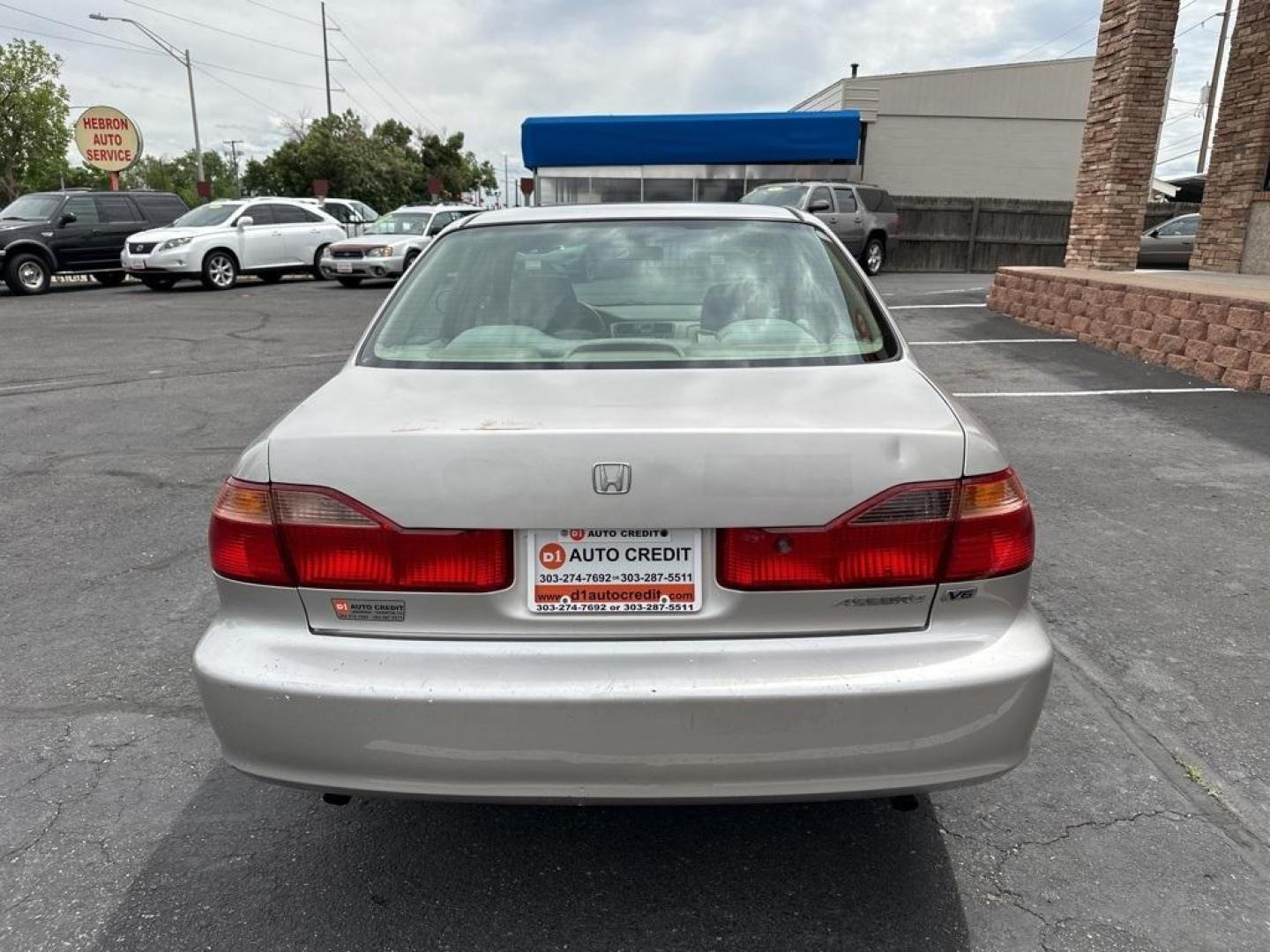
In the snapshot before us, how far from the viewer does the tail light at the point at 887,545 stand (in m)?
1.94

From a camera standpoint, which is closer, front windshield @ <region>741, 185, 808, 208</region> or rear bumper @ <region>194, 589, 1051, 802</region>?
rear bumper @ <region>194, 589, 1051, 802</region>

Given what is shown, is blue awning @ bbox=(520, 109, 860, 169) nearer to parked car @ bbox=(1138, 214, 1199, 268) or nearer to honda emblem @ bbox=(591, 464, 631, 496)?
parked car @ bbox=(1138, 214, 1199, 268)

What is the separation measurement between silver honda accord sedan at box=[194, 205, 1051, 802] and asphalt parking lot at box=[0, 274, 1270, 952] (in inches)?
18.3

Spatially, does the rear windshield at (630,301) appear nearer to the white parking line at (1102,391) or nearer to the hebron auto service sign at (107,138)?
the white parking line at (1102,391)

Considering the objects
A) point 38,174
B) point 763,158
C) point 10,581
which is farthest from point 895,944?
point 38,174

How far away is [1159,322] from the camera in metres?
9.32

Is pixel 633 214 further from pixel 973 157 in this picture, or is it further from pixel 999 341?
pixel 973 157

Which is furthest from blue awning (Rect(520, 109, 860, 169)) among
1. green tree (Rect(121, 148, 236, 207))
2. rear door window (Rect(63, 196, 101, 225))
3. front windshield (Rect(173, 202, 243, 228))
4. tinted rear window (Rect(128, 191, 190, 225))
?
green tree (Rect(121, 148, 236, 207))

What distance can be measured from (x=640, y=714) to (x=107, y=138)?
107 feet

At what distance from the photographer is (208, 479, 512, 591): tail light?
195 centimetres

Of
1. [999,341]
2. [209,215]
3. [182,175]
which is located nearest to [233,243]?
[209,215]

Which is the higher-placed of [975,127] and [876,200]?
[975,127]

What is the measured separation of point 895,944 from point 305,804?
5.32ft

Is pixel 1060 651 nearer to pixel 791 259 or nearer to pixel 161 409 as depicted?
pixel 791 259
